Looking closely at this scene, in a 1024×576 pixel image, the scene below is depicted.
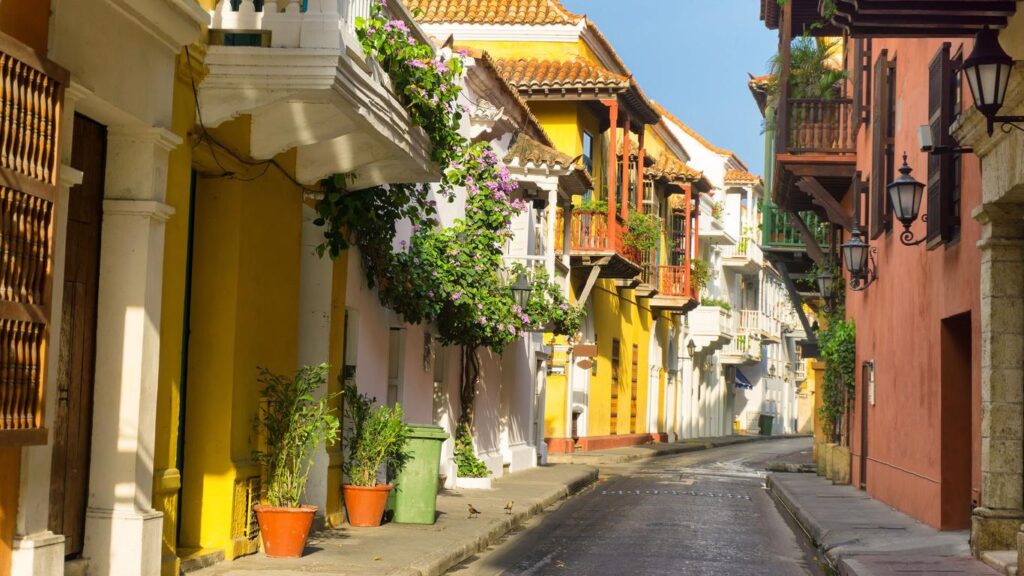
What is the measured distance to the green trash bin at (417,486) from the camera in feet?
47.9

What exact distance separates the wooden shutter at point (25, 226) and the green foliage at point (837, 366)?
58.3 feet

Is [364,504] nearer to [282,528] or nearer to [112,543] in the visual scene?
[282,528]

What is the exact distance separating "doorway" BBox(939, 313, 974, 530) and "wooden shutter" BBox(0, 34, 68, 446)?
10.5m

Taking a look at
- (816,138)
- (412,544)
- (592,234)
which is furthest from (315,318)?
(592,234)

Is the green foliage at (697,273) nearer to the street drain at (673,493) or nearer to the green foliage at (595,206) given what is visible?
the green foliage at (595,206)

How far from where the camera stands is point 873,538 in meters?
14.3

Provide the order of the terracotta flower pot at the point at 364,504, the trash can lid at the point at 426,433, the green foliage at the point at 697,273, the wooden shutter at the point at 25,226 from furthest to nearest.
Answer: the green foliage at the point at 697,273, the trash can lid at the point at 426,433, the terracotta flower pot at the point at 364,504, the wooden shutter at the point at 25,226

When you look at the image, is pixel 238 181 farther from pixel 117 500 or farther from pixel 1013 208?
pixel 1013 208

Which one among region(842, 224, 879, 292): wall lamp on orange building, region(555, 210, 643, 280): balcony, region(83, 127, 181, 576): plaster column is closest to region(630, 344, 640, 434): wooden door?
region(555, 210, 643, 280): balcony

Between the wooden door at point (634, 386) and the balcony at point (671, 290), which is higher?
the balcony at point (671, 290)

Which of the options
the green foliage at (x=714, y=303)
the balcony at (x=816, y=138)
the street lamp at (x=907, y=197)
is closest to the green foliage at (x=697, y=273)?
the green foliage at (x=714, y=303)

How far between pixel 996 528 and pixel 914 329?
17.6 feet

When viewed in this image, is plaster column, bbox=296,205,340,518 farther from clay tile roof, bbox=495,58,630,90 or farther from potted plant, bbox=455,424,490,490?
clay tile roof, bbox=495,58,630,90

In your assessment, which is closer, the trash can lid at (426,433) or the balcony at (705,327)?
the trash can lid at (426,433)
